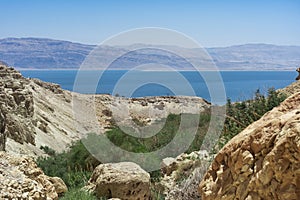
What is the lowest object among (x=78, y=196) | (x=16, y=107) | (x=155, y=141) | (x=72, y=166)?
(x=16, y=107)

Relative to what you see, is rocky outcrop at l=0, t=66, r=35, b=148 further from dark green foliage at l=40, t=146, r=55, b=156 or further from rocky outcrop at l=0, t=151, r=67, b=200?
rocky outcrop at l=0, t=151, r=67, b=200

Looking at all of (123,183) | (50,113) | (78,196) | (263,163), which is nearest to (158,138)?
(123,183)

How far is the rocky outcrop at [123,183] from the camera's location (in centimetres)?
705

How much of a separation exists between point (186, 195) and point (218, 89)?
867 centimetres

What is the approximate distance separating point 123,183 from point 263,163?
4.60 metres

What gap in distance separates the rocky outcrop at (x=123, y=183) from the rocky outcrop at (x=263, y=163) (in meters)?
3.94

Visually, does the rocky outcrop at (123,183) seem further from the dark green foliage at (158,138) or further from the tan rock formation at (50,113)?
the tan rock formation at (50,113)

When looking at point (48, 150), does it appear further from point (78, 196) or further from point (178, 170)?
point (78, 196)

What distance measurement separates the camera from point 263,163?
8.69 feet

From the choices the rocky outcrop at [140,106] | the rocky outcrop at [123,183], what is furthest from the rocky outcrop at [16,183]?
the rocky outcrop at [140,106]

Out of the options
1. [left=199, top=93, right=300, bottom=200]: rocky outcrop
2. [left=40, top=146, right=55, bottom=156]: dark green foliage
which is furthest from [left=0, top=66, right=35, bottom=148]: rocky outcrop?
[left=199, top=93, right=300, bottom=200]: rocky outcrop

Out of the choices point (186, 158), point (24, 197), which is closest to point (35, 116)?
point (186, 158)

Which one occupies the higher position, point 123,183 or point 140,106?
point 123,183

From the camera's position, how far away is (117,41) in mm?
12562
